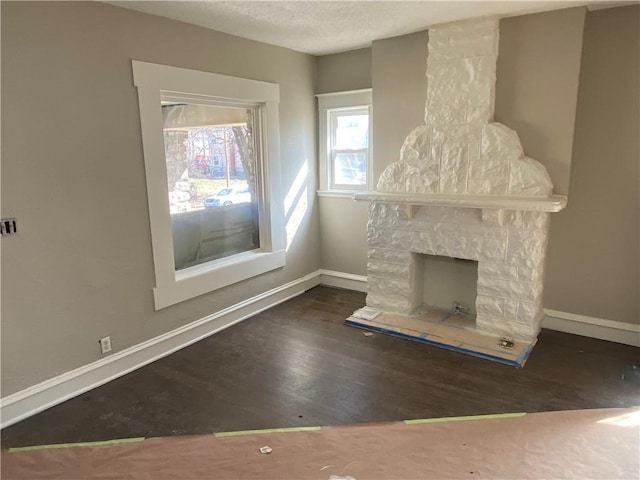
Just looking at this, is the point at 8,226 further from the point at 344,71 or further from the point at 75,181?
the point at 344,71

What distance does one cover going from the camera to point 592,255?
3.50 metres

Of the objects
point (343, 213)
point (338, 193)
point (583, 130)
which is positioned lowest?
point (343, 213)

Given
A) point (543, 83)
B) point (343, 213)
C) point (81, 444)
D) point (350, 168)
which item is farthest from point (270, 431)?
point (543, 83)

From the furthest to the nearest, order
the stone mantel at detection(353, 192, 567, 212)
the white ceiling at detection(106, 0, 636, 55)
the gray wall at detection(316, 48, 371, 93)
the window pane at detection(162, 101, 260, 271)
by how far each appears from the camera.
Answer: the gray wall at detection(316, 48, 371, 93) < the window pane at detection(162, 101, 260, 271) < the stone mantel at detection(353, 192, 567, 212) < the white ceiling at detection(106, 0, 636, 55)

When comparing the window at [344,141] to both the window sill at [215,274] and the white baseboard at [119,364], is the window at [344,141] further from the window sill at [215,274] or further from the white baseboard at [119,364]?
the white baseboard at [119,364]

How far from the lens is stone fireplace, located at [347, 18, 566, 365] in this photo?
10.8 ft

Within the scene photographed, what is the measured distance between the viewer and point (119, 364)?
3.11 meters

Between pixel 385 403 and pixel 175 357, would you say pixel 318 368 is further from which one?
pixel 175 357

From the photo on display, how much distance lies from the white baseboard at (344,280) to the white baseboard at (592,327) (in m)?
1.80

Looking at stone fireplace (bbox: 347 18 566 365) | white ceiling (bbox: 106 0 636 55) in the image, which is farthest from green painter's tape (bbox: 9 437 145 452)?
white ceiling (bbox: 106 0 636 55)

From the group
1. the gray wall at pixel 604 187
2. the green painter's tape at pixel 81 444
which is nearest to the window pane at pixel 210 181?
the green painter's tape at pixel 81 444

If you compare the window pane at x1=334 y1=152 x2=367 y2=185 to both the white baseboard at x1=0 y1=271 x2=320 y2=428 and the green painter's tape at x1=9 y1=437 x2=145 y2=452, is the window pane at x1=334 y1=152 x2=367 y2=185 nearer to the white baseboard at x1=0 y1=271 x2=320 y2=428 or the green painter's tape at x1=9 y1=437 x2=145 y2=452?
the white baseboard at x1=0 y1=271 x2=320 y2=428

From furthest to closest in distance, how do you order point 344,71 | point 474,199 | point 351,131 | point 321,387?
point 351,131
point 344,71
point 474,199
point 321,387

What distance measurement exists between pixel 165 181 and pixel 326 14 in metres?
1.69
